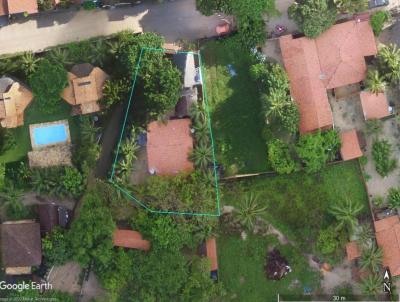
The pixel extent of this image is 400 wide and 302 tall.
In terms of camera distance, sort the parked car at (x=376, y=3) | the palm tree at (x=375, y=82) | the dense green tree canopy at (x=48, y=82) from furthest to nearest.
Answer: the parked car at (x=376, y=3) → the palm tree at (x=375, y=82) → the dense green tree canopy at (x=48, y=82)

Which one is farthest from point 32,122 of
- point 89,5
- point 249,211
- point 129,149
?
point 249,211

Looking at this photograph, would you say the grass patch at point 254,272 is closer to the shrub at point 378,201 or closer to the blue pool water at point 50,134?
the shrub at point 378,201

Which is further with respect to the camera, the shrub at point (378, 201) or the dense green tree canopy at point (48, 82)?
the shrub at point (378, 201)

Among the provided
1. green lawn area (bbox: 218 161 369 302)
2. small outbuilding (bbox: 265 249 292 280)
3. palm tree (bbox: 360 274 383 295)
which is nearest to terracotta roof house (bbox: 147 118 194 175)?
green lawn area (bbox: 218 161 369 302)

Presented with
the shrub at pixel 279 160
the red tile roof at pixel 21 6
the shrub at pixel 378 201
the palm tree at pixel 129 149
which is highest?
the red tile roof at pixel 21 6

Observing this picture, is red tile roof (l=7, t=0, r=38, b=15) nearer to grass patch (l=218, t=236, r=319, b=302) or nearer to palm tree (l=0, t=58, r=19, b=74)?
Answer: palm tree (l=0, t=58, r=19, b=74)

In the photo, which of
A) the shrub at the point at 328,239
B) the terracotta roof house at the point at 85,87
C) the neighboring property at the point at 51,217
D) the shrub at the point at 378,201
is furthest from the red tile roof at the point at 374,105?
the neighboring property at the point at 51,217

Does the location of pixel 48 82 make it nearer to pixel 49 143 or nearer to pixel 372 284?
pixel 49 143
